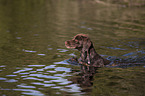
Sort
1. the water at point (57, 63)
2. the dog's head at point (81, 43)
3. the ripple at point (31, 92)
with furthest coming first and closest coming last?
the dog's head at point (81, 43), the water at point (57, 63), the ripple at point (31, 92)

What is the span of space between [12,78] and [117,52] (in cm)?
731

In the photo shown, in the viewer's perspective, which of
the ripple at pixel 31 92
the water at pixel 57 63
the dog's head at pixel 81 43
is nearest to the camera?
the ripple at pixel 31 92

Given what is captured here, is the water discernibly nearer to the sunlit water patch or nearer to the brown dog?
the sunlit water patch

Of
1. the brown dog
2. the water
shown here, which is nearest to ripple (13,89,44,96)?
the water

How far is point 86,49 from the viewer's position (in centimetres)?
1288

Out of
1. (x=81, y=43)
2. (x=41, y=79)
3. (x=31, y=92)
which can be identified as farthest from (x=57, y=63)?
(x=31, y=92)

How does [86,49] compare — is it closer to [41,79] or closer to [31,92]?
[41,79]

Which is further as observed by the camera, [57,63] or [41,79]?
[57,63]

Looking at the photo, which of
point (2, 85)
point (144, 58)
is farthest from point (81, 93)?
point (144, 58)

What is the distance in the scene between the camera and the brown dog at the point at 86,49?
12.8 metres

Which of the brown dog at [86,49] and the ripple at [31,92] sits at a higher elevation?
the brown dog at [86,49]

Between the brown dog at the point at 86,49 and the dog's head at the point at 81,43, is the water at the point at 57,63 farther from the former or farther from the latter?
the dog's head at the point at 81,43

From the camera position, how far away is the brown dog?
12836 mm

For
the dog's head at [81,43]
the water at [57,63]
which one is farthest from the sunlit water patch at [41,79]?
the dog's head at [81,43]
